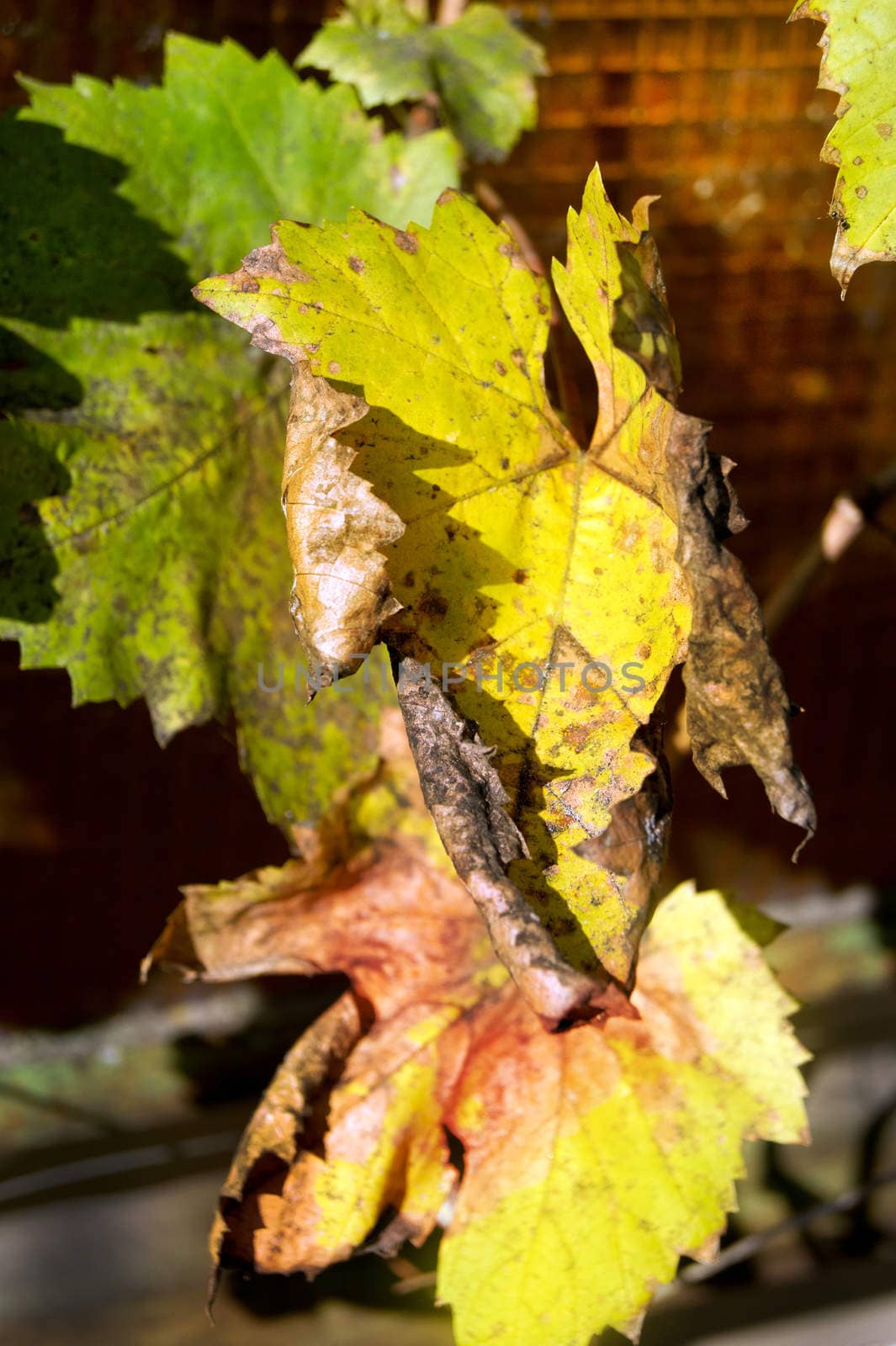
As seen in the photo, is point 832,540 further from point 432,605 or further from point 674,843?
point 674,843

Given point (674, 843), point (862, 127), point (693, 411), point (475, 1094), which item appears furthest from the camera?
point (674, 843)

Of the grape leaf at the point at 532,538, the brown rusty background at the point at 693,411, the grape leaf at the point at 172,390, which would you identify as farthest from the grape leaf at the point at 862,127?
the brown rusty background at the point at 693,411

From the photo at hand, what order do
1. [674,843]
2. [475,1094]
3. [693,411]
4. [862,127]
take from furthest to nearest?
[674,843], [693,411], [475,1094], [862,127]

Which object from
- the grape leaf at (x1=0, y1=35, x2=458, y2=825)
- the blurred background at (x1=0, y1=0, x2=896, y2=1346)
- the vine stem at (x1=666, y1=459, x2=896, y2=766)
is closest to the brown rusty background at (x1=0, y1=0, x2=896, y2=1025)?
the blurred background at (x1=0, y1=0, x2=896, y2=1346)

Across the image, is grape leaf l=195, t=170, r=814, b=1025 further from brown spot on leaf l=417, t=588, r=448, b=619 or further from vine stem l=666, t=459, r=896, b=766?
vine stem l=666, t=459, r=896, b=766

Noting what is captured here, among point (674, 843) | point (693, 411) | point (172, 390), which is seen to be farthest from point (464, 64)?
point (674, 843)

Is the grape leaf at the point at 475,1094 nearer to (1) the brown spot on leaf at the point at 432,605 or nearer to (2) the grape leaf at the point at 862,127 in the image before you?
(1) the brown spot on leaf at the point at 432,605
